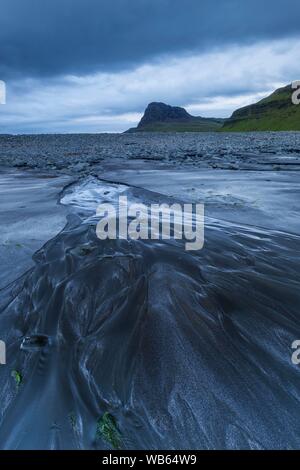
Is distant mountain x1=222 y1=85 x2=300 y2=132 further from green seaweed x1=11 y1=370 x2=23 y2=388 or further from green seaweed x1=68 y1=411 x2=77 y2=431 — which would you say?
green seaweed x1=68 y1=411 x2=77 y2=431

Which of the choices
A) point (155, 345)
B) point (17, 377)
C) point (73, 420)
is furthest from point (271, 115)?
point (73, 420)

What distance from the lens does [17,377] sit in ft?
7.73

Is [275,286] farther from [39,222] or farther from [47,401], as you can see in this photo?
[39,222]

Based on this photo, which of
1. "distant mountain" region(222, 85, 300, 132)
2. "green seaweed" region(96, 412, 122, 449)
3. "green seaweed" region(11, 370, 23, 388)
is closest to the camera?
"green seaweed" region(96, 412, 122, 449)

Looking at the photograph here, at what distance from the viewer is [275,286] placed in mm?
3127

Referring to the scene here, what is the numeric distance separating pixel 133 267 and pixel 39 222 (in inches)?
121

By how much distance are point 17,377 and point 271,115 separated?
14835cm

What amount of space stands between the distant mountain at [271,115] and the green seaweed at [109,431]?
113355 millimetres

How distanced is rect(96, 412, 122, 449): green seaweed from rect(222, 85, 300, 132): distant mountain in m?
113

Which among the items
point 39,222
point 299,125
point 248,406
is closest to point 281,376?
point 248,406

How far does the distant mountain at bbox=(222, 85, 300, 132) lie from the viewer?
11456cm

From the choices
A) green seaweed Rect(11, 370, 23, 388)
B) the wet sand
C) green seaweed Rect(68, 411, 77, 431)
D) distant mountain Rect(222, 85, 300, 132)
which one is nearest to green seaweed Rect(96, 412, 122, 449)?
the wet sand
